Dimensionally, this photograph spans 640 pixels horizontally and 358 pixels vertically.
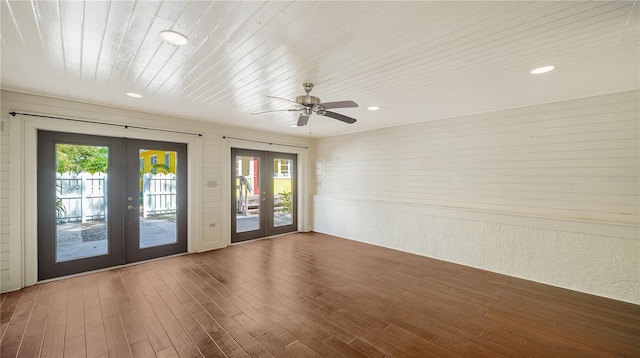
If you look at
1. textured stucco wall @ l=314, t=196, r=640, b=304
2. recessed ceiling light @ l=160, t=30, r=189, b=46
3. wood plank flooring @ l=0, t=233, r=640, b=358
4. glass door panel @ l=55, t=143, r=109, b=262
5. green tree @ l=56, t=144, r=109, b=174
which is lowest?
wood plank flooring @ l=0, t=233, r=640, b=358

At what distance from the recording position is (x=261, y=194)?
6.28 m

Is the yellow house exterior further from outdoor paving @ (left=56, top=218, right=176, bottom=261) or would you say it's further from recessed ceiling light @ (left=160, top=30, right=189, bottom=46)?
recessed ceiling light @ (left=160, top=30, right=189, bottom=46)

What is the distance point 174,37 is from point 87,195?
351 centimetres

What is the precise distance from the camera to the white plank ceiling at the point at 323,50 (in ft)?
5.65

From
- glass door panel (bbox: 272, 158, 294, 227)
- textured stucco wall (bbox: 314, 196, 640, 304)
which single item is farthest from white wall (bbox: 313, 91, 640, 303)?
glass door panel (bbox: 272, 158, 294, 227)

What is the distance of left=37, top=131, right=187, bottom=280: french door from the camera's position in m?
3.70

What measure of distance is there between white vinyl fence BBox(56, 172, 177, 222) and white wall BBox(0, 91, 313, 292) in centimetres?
36

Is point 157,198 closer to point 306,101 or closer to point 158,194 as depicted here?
point 158,194

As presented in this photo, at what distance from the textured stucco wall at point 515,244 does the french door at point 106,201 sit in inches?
161

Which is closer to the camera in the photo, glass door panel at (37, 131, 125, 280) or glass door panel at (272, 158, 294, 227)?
glass door panel at (37, 131, 125, 280)

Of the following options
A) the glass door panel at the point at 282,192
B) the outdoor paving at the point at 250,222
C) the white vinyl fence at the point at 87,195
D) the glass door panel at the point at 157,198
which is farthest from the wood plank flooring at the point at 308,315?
the glass door panel at the point at 282,192

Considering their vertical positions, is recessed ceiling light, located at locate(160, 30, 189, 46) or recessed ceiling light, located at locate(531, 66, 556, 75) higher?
recessed ceiling light, located at locate(160, 30, 189, 46)

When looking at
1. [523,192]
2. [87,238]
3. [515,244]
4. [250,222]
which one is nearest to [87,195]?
[87,238]

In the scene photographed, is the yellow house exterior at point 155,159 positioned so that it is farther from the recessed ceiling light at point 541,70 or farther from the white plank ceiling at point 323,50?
the recessed ceiling light at point 541,70
